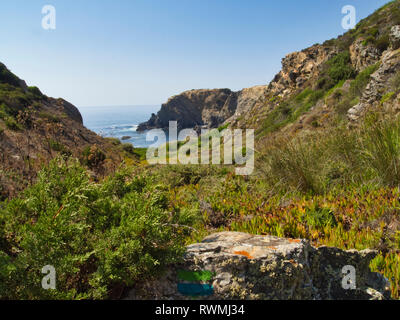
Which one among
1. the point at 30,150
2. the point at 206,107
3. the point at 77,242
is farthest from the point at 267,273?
the point at 206,107

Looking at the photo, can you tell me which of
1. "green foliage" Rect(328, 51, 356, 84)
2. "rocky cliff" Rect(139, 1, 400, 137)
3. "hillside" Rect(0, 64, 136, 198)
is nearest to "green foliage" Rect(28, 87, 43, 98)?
"hillside" Rect(0, 64, 136, 198)

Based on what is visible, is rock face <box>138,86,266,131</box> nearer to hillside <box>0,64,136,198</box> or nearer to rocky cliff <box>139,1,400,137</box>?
rocky cliff <box>139,1,400,137</box>

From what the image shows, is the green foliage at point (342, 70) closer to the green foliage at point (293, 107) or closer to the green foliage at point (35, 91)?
the green foliage at point (293, 107)

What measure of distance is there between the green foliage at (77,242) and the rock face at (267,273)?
16 cm

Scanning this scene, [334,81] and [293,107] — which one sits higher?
[334,81]

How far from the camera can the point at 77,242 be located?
177 cm

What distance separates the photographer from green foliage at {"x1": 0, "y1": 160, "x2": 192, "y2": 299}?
5.06 feet

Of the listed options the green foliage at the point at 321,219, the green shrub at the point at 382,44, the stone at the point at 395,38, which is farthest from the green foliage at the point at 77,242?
the green shrub at the point at 382,44

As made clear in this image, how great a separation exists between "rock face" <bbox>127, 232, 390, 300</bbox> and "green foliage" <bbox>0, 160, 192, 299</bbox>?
0.16 metres

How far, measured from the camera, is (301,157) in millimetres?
4852

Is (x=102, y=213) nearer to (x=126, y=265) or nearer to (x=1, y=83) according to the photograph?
(x=126, y=265)

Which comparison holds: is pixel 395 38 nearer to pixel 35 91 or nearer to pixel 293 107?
pixel 293 107

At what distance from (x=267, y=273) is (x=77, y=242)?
4.41ft
